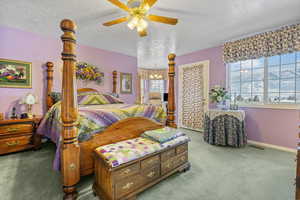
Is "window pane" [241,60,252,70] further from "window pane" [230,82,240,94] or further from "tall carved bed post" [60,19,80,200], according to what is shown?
"tall carved bed post" [60,19,80,200]

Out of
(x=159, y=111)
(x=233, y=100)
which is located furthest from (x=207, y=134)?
(x=159, y=111)

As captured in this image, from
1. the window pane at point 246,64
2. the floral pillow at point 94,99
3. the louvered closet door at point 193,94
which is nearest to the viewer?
the floral pillow at point 94,99

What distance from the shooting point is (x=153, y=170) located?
1546mm

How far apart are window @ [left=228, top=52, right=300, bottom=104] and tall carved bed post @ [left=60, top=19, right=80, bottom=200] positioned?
356 cm

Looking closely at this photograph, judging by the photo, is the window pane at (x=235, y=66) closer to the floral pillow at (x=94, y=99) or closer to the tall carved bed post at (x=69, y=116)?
the floral pillow at (x=94, y=99)

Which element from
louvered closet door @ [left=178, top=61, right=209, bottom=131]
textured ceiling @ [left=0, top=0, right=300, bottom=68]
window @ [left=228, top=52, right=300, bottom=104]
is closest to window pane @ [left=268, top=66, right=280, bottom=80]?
window @ [left=228, top=52, right=300, bottom=104]

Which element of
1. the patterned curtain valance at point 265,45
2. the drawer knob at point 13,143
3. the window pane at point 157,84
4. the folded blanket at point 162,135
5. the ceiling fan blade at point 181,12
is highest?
the ceiling fan blade at point 181,12

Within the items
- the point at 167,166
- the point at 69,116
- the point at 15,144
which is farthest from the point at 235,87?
the point at 15,144

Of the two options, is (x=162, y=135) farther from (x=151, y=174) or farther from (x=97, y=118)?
(x=97, y=118)

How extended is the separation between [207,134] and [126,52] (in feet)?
10.6

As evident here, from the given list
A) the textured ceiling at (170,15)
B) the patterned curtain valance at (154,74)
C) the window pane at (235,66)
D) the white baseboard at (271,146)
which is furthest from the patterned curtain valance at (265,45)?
the patterned curtain valance at (154,74)

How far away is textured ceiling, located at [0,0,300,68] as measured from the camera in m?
1.96

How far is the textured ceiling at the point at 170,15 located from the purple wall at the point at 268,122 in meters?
0.73

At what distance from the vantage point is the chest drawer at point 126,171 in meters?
1.26
